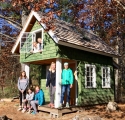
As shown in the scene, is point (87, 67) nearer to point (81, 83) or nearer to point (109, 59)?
point (81, 83)

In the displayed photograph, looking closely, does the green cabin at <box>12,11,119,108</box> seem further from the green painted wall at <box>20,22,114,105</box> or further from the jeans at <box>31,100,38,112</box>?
the jeans at <box>31,100,38,112</box>

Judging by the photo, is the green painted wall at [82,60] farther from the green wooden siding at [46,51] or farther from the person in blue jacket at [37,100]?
the person in blue jacket at [37,100]

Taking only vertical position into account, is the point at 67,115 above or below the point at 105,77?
below

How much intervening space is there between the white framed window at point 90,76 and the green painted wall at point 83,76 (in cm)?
23

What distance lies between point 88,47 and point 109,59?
310cm

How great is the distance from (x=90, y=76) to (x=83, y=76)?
75 cm

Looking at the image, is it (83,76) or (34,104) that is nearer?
(34,104)

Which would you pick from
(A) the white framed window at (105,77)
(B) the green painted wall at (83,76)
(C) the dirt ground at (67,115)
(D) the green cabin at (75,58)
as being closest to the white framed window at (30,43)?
(D) the green cabin at (75,58)

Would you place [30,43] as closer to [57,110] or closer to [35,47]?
[35,47]

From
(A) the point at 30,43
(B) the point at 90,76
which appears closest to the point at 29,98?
(A) the point at 30,43

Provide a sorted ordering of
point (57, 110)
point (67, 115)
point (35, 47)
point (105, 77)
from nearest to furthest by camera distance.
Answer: point (57, 110), point (67, 115), point (35, 47), point (105, 77)

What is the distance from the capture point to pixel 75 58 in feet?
38.9

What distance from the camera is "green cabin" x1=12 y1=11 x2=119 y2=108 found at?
11.1m

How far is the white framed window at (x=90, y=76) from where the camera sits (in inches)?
493
